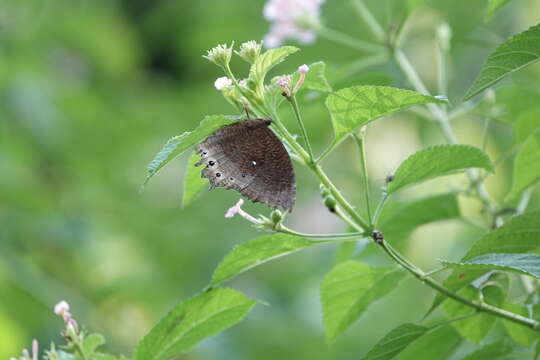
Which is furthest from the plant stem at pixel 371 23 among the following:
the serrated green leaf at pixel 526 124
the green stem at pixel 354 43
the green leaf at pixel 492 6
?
the green leaf at pixel 492 6

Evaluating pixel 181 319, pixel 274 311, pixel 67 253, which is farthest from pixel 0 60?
pixel 181 319

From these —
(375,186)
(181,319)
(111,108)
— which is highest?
(111,108)

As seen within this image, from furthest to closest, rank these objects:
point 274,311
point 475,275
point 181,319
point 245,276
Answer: point 245,276
point 274,311
point 181,319
point 475,275

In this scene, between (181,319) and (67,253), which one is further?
(67,253)

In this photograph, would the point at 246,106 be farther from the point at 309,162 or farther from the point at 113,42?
the point at 113,42

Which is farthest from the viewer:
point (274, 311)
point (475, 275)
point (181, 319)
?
point (274, 311)

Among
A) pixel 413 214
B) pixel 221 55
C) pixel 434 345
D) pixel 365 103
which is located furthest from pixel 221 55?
pixel 434 345

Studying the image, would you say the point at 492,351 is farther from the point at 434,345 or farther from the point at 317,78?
the point at 317,78
